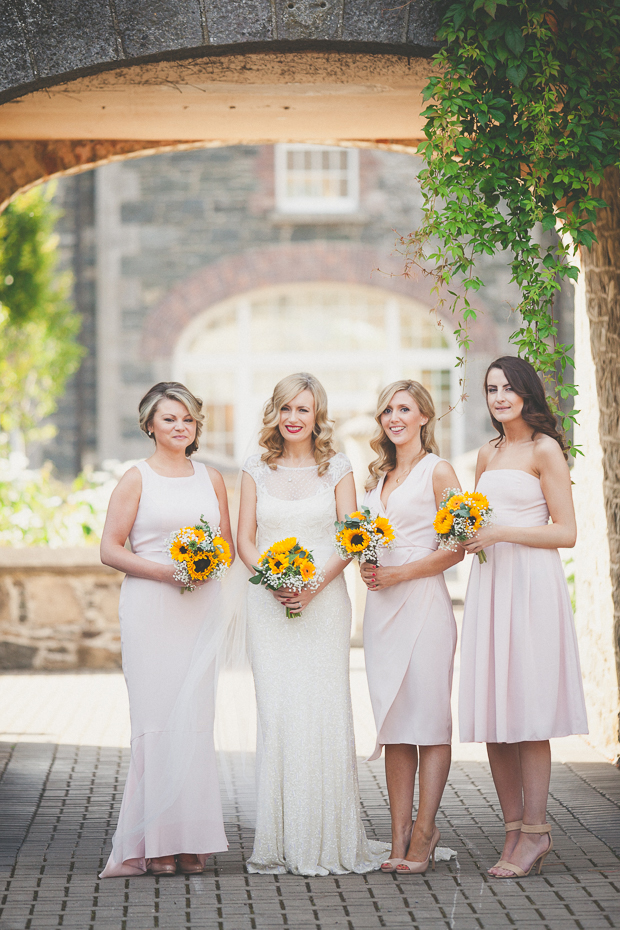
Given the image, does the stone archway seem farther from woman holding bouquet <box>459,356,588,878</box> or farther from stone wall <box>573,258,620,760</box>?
stone wall <box>573,258,620,760</box>

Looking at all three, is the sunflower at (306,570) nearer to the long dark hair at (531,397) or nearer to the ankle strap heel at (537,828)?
the long dark hair at (531,397)

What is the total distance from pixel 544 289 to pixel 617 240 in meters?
1.42

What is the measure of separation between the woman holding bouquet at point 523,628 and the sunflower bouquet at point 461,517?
Answer: 0.09m

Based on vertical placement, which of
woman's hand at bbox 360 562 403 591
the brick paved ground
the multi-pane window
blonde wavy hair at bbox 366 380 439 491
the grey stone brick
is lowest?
the brick paved ground

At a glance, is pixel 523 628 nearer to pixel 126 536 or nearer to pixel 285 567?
pixel 285 567

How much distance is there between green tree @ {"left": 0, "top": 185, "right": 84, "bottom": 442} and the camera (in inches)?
591

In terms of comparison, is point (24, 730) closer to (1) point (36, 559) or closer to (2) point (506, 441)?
(1) point (36, 559)

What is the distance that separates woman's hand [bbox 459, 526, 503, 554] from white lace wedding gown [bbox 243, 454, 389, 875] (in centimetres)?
63

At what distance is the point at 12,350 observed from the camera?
15492 mm

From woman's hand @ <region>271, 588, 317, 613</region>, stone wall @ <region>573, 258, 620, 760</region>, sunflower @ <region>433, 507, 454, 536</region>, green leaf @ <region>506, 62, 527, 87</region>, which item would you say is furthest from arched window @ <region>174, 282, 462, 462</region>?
sunflower @ <region>433, 507, 454, 536</region>

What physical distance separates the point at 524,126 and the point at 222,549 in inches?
90.3

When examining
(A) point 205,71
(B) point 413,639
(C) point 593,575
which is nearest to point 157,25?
(A) point 205,71

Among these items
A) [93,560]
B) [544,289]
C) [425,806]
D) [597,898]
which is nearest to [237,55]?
[544,289]

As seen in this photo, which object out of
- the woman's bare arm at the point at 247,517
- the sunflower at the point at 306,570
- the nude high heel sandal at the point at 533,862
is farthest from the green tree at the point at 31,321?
the nude high heel sandal at the point at 533,862
